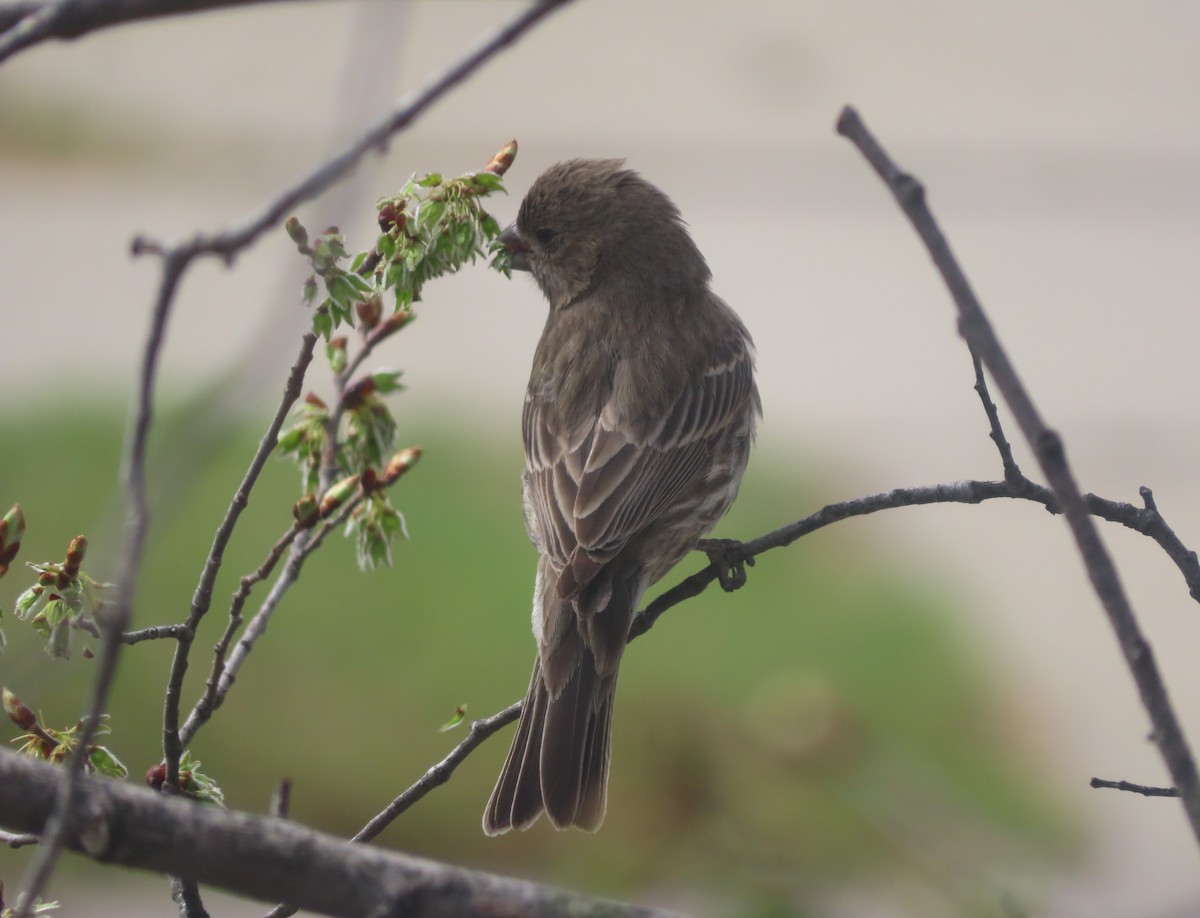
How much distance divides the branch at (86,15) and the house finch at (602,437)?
84.1 inches

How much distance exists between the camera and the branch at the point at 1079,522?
4.48 ft

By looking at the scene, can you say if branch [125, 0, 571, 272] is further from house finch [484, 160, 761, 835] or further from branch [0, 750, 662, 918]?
house finch [484, 160, 761, 835]

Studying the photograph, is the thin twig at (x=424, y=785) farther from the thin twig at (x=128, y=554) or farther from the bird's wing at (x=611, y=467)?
the bird's wing at (x=611, y=467)

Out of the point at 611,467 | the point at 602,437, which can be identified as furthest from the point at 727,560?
the point at 602,437

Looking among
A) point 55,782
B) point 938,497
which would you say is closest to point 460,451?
point 938,497

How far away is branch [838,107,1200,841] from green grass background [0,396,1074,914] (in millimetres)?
2619

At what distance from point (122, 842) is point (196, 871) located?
0.09m

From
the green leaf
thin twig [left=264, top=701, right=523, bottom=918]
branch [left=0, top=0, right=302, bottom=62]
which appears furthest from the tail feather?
branch [left=0, top=0, right=302, bottom=62]

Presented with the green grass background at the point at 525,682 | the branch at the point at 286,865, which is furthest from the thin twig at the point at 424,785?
the green grass background at the point at 525,682

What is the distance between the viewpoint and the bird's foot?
3.62 m

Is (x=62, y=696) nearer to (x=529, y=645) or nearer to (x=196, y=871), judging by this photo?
(x=529, y=645)

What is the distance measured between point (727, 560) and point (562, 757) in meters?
0.71

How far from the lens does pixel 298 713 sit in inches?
234

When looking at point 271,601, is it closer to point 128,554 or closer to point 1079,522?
point 128,554
